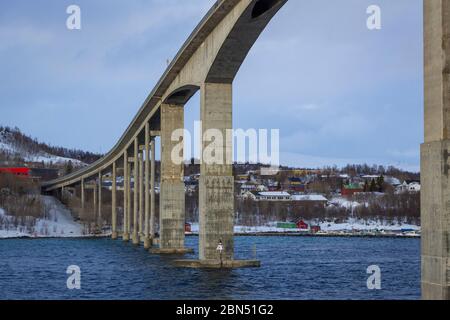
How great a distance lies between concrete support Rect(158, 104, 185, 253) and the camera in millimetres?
63250

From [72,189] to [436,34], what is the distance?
140m

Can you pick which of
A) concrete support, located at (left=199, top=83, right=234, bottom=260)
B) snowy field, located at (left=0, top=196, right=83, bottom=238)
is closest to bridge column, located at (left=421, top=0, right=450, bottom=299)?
concrete support, located at (left=199, top=83, right=234, bottom=260)

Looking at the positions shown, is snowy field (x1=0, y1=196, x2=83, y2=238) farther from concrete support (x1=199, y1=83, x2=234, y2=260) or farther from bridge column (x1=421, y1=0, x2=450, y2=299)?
bridge column (x1=421, y1=0, x2=450, y2=299)

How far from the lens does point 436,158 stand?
22234 mm

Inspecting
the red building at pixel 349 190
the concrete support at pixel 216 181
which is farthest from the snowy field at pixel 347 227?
the concrete support at pixel 216 181

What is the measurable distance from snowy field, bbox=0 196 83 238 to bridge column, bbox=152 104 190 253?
56.9m

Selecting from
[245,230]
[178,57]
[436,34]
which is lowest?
[245,230]

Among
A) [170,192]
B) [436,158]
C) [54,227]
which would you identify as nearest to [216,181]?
[170,192]

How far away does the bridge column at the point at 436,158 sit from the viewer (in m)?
21.9

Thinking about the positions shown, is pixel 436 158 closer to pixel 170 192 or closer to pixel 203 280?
pixel 203 280

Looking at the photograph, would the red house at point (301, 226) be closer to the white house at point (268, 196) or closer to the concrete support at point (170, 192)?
the white house at point (268, 196)

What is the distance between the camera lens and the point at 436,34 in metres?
22.4
